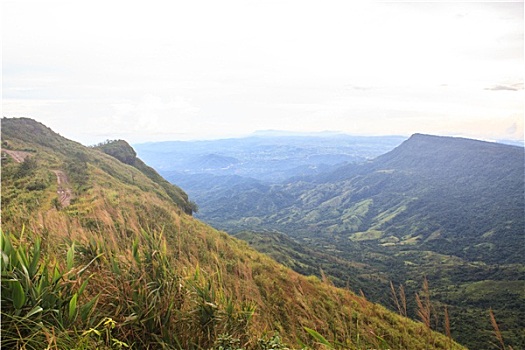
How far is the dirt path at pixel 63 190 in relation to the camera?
61.4 ft

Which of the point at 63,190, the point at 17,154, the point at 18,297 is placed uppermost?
the point at 17,154

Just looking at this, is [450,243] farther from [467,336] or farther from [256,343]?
[256,343]

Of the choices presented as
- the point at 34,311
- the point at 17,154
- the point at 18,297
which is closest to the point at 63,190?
the point at 17,154

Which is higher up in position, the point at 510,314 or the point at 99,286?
the point at 99,286

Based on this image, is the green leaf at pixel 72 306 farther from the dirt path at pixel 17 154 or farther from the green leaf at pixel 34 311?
the dirt path at pixel 17 154

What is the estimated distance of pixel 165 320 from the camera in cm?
327

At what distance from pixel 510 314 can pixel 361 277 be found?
118 ft

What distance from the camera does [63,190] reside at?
71.1 feet

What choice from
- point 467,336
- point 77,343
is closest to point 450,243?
point 467,336

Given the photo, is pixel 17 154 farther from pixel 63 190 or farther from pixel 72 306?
pixel 72 306

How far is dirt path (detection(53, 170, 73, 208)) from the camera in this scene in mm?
18706

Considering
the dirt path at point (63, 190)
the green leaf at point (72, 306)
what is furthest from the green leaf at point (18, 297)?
the dirt path at point (63, 190)

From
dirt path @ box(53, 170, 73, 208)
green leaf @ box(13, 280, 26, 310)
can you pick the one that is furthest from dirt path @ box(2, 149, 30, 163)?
green leaf @ box(13, 280, 26, 310)

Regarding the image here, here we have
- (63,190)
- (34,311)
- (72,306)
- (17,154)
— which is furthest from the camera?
(17,154)
